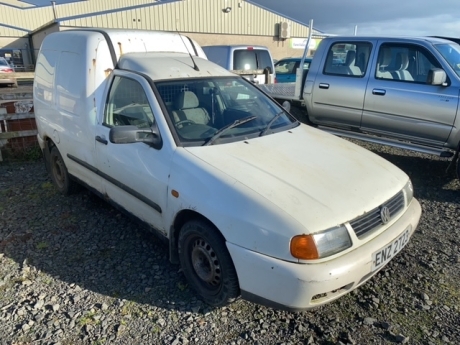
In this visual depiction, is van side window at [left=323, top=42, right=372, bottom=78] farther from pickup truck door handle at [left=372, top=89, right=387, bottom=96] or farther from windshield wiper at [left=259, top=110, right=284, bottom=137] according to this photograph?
windshield wiper at [left=259, top=110, right=284, bottom=137]

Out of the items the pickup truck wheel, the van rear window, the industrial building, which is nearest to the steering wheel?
the pickup truck wheel

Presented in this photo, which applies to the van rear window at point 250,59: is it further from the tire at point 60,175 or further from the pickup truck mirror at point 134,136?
the pickup truck mirror at point 134,136

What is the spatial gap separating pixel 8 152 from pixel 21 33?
32477mm

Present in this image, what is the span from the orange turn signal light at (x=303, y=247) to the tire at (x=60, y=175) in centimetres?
339

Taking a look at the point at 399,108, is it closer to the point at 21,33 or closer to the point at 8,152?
the point at 8,152

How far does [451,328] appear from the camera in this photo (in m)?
2.65

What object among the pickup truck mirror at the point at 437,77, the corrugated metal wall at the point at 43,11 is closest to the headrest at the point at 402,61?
the pickup truck mirror at the point at 437,77

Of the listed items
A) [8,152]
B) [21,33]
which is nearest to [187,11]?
[21,33]

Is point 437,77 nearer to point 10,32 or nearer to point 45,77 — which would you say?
point 45,77

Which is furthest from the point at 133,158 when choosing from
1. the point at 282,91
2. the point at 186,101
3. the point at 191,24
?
the point at 191,24

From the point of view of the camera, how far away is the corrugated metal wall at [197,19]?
81.1 feet

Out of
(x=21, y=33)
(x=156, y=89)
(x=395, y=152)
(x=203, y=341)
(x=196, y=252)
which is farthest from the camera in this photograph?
(x=21, y=33)

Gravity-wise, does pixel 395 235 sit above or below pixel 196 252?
above

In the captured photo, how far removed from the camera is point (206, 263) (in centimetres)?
289
